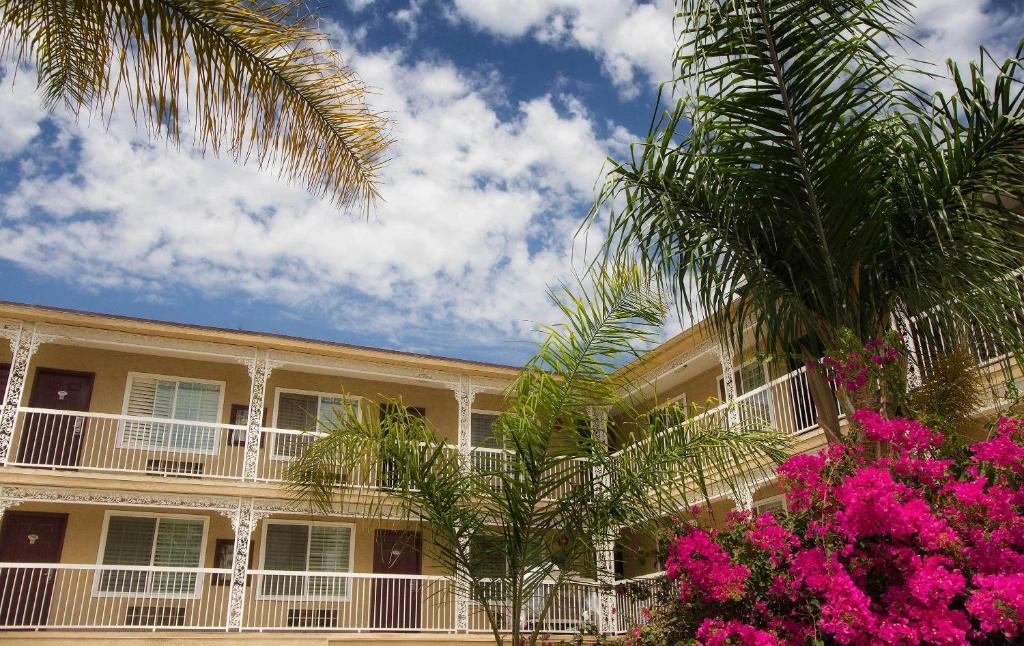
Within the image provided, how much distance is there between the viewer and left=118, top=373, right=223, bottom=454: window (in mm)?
18141

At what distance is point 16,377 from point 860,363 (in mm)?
14899

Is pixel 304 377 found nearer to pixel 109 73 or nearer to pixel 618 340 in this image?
pixel 618 340

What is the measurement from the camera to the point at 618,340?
9711 mm

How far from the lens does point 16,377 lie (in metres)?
16.1

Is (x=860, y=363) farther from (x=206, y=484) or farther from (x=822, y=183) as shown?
(x=206, y=484)

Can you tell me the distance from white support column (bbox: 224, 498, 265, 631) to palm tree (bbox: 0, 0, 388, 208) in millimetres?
11346

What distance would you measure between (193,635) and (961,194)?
1325 centimetres

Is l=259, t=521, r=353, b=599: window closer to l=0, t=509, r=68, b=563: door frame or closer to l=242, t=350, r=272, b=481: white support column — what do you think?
l=242, t=350, r=272, b=481: white support column

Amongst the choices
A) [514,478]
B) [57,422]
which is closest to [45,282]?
[57,422]

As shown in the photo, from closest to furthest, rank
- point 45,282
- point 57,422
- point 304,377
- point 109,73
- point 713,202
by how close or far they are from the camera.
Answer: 1. point 109,73
2. point 713,202
3. point 57,422
4. point 304,377
5. point 45,282

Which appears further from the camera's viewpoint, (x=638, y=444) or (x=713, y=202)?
(x=638, y=444)

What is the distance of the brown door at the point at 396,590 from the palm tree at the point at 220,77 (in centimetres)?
1112

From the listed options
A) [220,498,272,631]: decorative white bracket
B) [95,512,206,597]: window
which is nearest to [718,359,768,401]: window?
[220,498,272,631]: decorative white bracket

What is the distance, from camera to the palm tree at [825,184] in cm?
653
